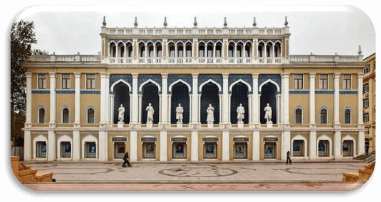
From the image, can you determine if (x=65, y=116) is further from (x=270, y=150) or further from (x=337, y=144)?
(x=337, y=144)

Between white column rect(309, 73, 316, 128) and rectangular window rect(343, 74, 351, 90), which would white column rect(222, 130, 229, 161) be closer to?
white column rect(309, 73, 316, 128)

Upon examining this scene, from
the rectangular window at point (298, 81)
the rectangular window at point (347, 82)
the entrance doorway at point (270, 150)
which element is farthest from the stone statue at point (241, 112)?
the rectangular window at point (347, 82)

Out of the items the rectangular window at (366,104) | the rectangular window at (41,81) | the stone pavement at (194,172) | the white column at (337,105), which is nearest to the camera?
the stone pavement at (194,172)

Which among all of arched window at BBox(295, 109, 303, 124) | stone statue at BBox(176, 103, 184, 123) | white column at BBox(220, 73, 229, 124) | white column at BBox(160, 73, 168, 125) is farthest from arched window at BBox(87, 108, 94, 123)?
arched window at BBox(295, 109, 303, 124)

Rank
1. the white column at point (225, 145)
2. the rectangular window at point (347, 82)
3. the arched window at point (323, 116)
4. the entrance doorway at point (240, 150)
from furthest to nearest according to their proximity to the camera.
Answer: the entrance doorway at point (240, 150), the white column at point (225, 145), the arched window at point (323, 116), the rectangular window at point (347, 82)

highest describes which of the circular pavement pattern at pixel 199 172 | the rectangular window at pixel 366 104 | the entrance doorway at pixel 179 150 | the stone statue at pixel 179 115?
the rectangular window at pixel 366 104

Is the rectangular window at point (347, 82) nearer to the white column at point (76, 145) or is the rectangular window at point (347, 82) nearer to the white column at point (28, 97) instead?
the white column at point (76, 145)

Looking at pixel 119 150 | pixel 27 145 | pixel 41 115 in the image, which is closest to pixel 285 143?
pixel 119 150
